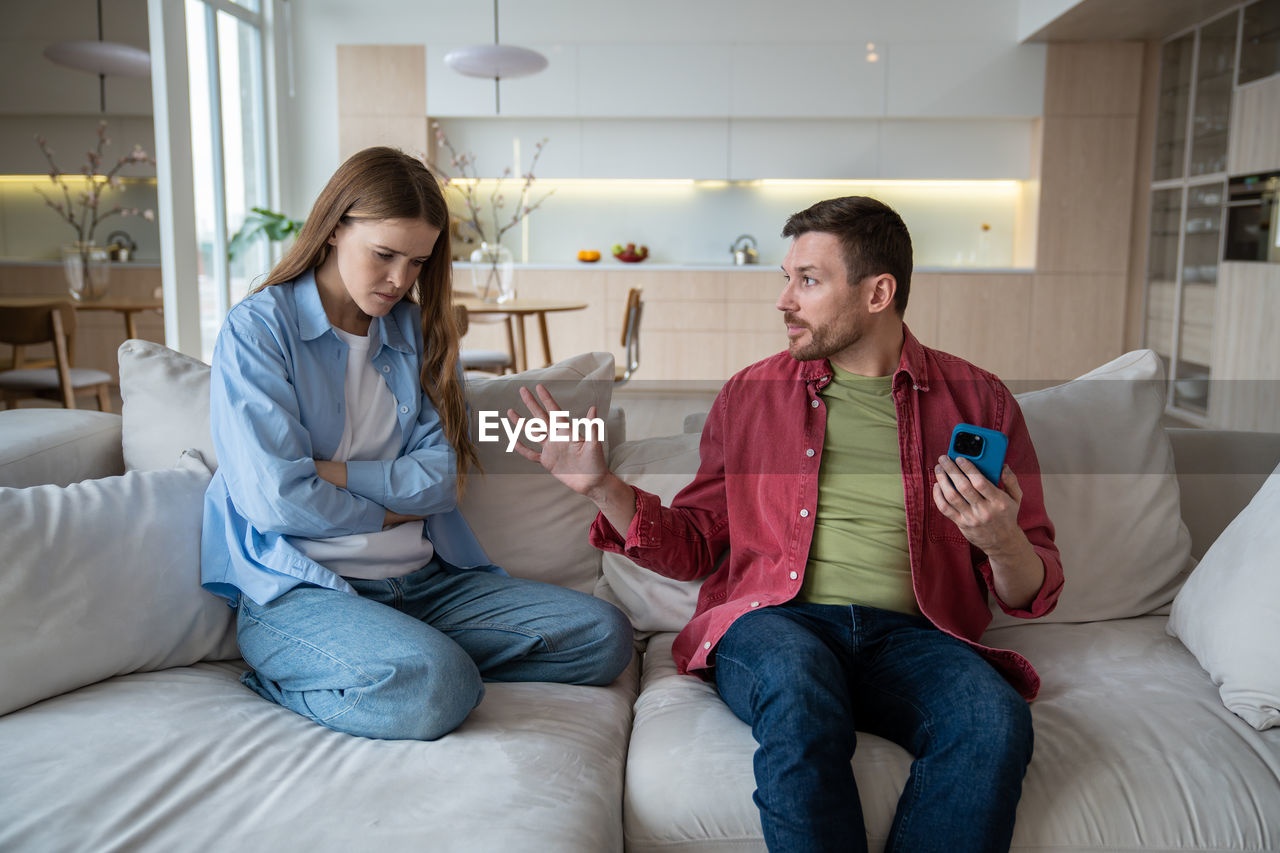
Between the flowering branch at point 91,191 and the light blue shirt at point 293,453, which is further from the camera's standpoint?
the flowering branch at point 91,191

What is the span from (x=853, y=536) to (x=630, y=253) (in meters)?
5.90

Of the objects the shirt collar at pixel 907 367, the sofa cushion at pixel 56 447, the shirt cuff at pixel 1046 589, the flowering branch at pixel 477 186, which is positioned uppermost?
the flowering branch at pixel 477 186

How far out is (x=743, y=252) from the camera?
728 centimetres

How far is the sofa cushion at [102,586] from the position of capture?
4.56ft

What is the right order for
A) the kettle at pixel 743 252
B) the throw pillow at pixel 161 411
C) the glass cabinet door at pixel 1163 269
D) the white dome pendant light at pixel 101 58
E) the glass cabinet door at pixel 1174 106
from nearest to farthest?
1. the throw pillow at pixel 161 411
2. the white dome pendant light at pixel 101 58
3. the glass cabinet door at pixel 1174 106
4. the glass cabinet door at pixel 1163 269
5. the kettle at pixel 743 252

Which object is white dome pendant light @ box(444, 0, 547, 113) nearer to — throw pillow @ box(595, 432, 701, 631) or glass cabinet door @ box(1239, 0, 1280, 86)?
glass cabinet door @ box(1239, 0, 1280, 86)

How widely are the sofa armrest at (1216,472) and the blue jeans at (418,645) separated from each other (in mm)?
1160

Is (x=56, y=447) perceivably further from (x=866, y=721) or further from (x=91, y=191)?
(x=91, y=191)

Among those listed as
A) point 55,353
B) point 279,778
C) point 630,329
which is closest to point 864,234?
point 279,778

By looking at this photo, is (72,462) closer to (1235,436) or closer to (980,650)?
(980,650)

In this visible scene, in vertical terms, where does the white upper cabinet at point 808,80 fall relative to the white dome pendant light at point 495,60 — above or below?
above

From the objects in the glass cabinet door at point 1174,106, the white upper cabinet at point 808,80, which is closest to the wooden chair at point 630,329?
the white upper cabinet at point 808,80

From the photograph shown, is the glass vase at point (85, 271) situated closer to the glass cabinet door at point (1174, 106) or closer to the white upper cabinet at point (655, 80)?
the white upper cabinet at point (655, 80)

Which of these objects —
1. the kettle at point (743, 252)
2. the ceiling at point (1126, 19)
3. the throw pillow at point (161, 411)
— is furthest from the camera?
the kettle at point (743, 252)
